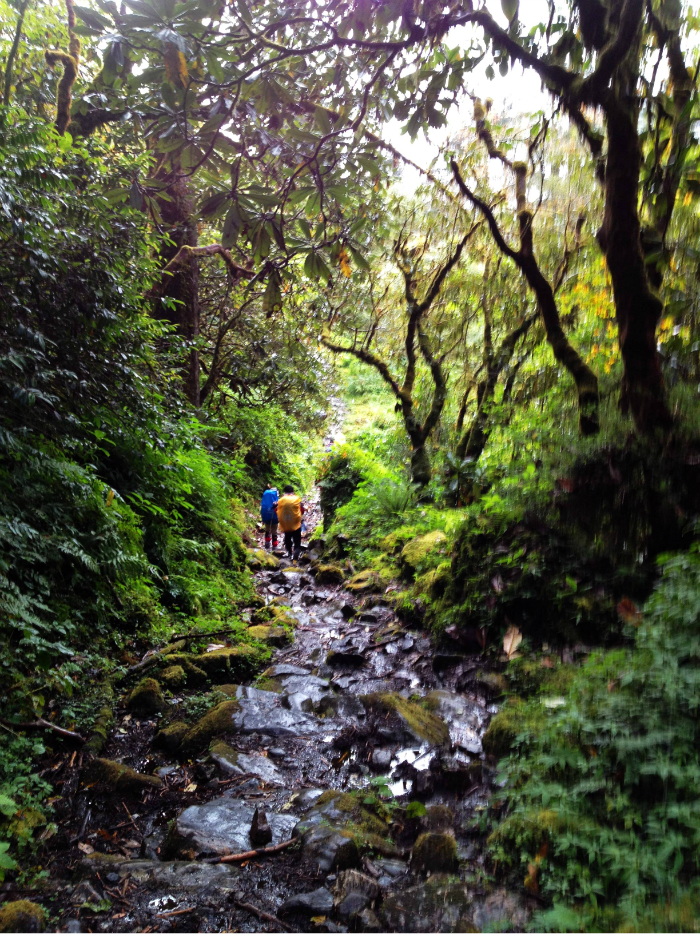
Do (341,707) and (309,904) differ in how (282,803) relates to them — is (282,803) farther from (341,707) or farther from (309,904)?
(341,707)

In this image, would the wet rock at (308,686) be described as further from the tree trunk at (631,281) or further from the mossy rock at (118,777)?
the tree trunk at (631,281)

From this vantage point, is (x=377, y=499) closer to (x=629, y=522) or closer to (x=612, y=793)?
(x=629, y=522)

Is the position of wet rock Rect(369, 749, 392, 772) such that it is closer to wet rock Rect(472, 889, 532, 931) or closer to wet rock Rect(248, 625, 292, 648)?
wet rock Rect(472, 889, 532, 931)

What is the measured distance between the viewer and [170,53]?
2711mm

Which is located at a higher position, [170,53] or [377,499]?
[170,53]

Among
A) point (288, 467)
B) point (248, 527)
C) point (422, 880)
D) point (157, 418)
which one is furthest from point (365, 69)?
point (288, 467)

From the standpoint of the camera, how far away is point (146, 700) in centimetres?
472

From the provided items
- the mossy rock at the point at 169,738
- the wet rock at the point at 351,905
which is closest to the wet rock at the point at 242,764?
the mossy rock at the point at 169,738

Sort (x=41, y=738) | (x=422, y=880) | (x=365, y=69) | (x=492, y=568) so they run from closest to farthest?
1. (x=422, y=880)
2. (x=41, y=738)
3. (x=365, y=69)
4. (x=492, y=568)

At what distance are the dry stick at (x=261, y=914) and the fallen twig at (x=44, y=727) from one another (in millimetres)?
1807

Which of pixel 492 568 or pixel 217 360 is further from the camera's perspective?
pixel 217 360

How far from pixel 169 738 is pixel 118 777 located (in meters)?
0.57

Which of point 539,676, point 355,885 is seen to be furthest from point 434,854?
point 539,676

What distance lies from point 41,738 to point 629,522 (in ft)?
15.7
